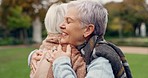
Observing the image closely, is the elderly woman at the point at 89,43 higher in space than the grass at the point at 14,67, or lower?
higher

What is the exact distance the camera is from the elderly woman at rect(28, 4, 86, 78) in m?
1.74

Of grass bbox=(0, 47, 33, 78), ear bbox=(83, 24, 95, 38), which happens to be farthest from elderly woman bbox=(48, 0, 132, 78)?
grass bbox=(0, 47, 33, 78)

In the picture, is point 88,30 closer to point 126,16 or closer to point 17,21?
point 17,21

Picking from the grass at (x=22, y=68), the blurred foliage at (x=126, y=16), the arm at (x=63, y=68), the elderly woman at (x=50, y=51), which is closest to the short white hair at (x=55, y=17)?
the elderly woman at (x=50, y=51)

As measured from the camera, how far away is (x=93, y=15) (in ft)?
5.61

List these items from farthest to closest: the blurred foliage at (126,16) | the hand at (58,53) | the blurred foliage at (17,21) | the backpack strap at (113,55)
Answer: the blurred foliage at (126,16) < the blurred foliage at (17,21) < the hand at (58,53) < the backpack strap at (113,55)

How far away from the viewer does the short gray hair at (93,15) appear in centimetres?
171

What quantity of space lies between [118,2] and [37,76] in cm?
3685

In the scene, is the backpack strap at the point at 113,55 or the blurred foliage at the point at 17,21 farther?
the blurred foliage at the point at 17,21

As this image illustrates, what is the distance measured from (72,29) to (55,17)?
22 cm

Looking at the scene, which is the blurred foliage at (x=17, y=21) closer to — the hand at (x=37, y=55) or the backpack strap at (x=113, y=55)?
the hand at (x=37, y=55)

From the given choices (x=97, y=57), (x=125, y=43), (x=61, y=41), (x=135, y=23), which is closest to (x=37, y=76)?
(x=61, y=41)

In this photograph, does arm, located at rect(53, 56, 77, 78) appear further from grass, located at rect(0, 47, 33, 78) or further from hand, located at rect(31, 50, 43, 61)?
grass, located at rect(0, 47, 33, 78)

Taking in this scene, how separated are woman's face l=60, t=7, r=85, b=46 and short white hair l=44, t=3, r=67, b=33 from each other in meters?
0.13
